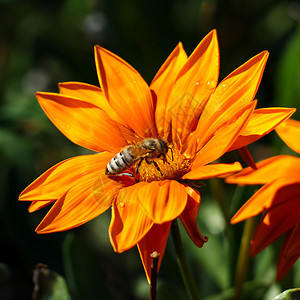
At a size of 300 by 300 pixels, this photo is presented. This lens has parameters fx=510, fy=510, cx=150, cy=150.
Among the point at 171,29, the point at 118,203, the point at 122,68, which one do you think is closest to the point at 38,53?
the point at 171,29

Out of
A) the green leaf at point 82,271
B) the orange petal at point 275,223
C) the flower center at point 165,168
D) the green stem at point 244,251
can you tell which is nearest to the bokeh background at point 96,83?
the green leaf at point 82,271

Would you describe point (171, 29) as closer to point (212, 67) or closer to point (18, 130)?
point (18, 130)

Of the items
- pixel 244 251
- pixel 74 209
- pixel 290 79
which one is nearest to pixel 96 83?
pixel 290 79

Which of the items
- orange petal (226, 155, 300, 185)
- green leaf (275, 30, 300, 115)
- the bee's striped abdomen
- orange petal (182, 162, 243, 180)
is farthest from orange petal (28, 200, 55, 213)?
green leaf (275, 30, 300, 115)

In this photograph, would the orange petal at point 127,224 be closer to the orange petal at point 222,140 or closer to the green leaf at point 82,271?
the orange petal at point 222,140

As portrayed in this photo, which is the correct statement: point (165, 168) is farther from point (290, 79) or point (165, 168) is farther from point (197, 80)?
point (290, 79)

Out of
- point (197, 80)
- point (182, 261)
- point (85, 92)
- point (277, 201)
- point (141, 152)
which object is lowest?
point (182, 261)
